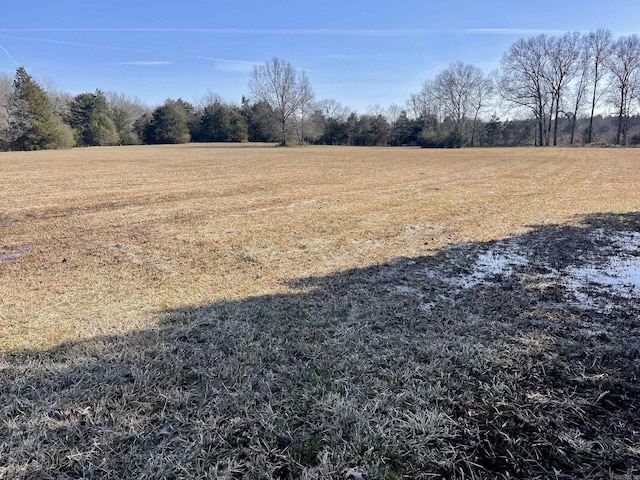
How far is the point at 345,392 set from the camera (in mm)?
2189

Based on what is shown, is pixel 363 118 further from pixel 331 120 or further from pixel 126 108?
pixel 126 108

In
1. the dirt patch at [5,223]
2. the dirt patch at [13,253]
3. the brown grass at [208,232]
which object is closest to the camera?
the brown grass at [208,232]

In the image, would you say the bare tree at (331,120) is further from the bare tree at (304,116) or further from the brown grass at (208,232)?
the brown grass at (208,232)

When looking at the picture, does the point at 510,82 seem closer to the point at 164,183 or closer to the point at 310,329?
the point at 164,183

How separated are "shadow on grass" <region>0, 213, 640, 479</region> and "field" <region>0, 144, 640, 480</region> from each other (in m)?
0.01

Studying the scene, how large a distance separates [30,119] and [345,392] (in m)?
50.6

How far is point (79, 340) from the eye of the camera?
2.82 m

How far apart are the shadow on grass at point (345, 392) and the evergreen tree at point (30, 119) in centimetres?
4897

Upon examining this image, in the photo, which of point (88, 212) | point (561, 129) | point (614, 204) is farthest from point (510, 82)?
point (88, 212)

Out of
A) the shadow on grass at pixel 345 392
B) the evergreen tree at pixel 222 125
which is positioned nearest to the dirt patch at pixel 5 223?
the shadow on grass at pixel 345 392

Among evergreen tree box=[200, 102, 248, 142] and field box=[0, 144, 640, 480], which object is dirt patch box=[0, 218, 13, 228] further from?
evergreen tree box=[200, 102, 248, 142]

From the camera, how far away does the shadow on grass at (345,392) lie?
A: 171 centimetres

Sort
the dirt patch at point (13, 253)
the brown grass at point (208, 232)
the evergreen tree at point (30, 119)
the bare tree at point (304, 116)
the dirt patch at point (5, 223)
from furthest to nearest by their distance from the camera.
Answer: the bare tree at point (304, 116) → the evergreen tree at point (30, 119) → the dirt patch at point (5, 223) → the dirt patch at point (13, 253) → the brown grass at point (208, 232)

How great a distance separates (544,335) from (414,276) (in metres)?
1.55
